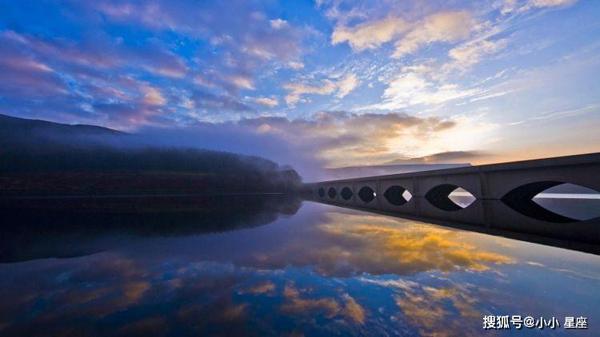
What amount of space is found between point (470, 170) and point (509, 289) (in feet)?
65.0

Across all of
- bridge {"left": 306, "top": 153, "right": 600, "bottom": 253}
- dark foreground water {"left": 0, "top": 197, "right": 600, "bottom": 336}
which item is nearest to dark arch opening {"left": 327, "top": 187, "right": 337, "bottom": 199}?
bridge {"left": 306, "top": 153, "right": 600, "bottom": 253}

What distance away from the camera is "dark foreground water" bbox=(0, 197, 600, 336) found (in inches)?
199

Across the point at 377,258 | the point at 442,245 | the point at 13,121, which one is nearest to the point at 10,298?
the point at 377,258

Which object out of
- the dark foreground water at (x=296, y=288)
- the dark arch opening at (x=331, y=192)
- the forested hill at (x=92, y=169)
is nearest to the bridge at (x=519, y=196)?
the dark foreground water at (x=296, y=288)

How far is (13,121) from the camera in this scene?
173 m

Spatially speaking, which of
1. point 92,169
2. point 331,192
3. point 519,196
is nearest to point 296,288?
point 519,196

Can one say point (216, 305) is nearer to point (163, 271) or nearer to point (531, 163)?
point (163, 271)

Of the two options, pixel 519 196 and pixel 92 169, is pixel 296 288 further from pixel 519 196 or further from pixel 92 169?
pixel 92 169

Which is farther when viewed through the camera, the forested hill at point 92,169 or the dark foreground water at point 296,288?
the forested hill at point 92,169

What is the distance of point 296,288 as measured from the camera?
701 cm

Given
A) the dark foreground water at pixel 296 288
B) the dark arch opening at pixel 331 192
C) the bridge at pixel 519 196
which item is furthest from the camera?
the dark arch opening at pixel 331 192

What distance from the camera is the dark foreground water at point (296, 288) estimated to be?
5051 millimetres

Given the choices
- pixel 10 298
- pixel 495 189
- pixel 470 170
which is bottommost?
pixel 10 298

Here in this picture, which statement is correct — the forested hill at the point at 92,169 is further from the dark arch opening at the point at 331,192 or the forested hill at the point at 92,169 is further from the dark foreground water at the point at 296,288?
the dark foreground water at the point at 296,288
